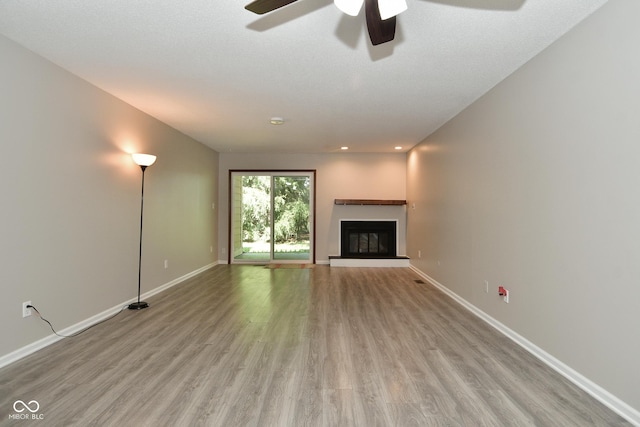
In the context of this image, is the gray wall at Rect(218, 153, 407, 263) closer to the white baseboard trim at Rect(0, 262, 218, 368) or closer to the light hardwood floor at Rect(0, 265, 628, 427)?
the white baseboard trim at Rect(0, 262, 218, 368)

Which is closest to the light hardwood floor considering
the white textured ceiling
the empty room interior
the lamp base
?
the empty room interior

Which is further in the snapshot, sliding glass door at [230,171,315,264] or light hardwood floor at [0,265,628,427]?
sliding glass door at [230,171,315,264]

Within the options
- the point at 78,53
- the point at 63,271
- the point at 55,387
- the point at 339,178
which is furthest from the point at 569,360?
the point at 339,178

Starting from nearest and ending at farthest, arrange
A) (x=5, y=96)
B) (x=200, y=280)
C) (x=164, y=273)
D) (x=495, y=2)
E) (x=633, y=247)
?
(x=633, y=247) < (x=495, y=2) < (x=5, y=96) < (x=164, y=273) < (x=200, y=280)

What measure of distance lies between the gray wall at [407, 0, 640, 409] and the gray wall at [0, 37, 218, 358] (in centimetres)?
400

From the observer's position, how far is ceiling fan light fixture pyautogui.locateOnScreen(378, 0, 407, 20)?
165cm

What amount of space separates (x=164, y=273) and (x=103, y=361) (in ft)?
7.73

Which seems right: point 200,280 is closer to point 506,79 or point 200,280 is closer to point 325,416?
point 325,416

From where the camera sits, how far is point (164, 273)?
469cm

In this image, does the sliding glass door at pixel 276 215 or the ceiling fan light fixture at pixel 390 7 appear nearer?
the ceiling fan light fixture at pixel 390 7

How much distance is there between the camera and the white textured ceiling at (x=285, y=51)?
2105mm

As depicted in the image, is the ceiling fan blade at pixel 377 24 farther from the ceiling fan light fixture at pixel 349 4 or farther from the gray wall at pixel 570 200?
the gray wall at pixel 570 200

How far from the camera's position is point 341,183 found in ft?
23.1

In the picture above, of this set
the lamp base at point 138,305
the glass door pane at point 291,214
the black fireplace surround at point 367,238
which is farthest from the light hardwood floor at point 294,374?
the glass door pane at point 291,214
